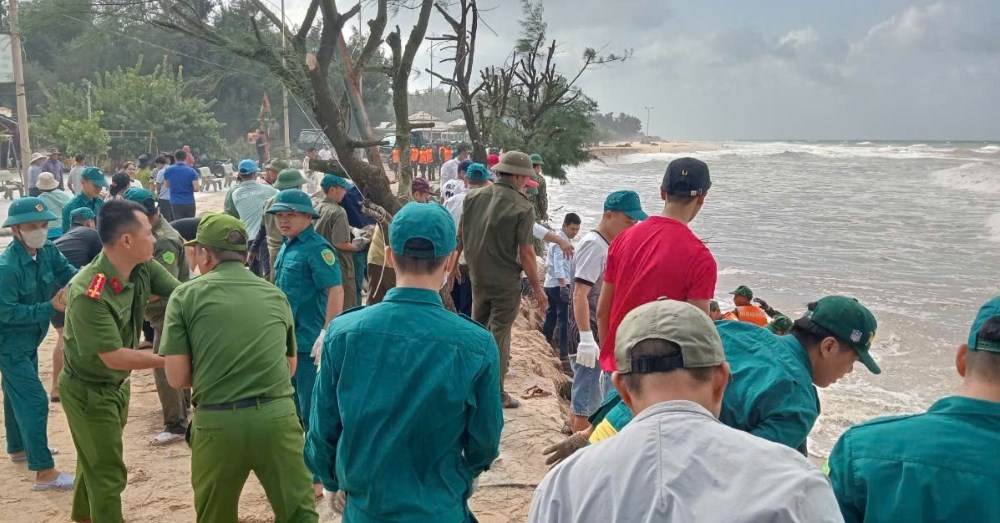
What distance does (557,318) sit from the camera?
932 centimetres

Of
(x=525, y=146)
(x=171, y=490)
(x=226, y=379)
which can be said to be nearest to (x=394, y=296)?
(x=226, y=379)

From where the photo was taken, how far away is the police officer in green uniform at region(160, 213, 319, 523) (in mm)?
3166

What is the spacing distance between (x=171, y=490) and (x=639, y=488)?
431 centimetres

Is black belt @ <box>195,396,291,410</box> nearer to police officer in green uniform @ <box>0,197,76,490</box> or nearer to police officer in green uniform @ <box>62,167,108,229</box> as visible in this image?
police officer in green uniform @ <box>0,197,76,490</box>

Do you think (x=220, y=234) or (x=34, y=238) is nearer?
(x=220, y=234)

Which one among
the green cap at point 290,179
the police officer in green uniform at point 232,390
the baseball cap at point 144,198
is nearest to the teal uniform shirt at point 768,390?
the police officer in green uniform at point 232,390

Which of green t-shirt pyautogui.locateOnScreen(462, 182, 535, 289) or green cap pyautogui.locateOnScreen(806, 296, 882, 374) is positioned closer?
green cap pyautogui.locateOnScreen(806, 296, 882, 374)

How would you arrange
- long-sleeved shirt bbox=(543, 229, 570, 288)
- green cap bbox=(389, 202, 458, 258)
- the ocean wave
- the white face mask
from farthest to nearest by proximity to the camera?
the ocean wave → long-sleeved shirt bbox=(543, 229, 570, 288) → the white face mask → green cap bbox=(389, 202, 458, 258)

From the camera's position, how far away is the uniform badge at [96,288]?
3.53 meters

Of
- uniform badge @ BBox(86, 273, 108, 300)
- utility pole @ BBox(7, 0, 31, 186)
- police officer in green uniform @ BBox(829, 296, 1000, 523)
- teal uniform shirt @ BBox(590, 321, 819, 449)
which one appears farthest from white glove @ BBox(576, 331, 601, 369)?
utility pole @ BBox(7, 0, 31, 186)

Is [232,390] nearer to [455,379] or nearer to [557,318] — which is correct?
[455,379]

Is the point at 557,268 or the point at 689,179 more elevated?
the point at 689,179

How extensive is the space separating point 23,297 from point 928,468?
16.2 feet

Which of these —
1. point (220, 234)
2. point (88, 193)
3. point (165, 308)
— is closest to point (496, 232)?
point (220, 234)
